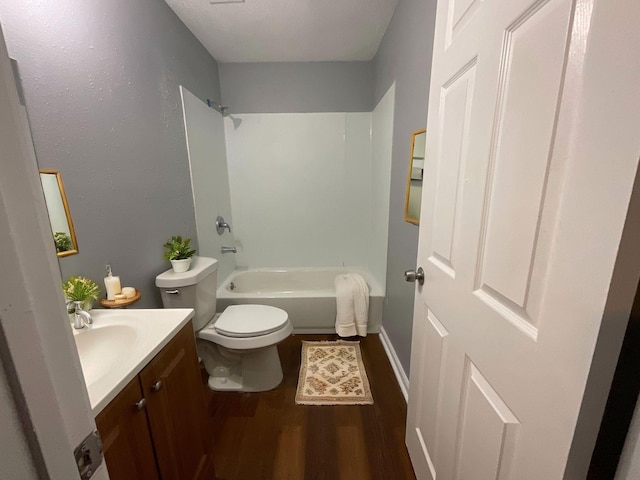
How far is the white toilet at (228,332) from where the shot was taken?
4.95ft

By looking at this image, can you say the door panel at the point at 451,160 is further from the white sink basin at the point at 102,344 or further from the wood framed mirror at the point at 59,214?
the wood framed mirror at the point at 59,214

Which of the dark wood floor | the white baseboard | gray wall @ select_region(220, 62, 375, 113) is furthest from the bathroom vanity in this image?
gray wall @ select_region(220, 62, 375, 113)

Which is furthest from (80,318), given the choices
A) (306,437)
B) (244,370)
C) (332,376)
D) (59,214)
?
(332,376)

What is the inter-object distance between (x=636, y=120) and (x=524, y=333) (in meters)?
0.38

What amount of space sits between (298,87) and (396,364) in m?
2.51

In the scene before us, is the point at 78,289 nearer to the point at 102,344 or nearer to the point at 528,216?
the point at 102,344

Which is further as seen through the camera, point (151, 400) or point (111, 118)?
point (111, 118)

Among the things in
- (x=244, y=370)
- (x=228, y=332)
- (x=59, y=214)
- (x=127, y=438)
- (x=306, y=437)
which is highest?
(x=59, y=214)

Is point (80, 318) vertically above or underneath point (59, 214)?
underneath

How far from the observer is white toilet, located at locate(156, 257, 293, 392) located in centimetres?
151

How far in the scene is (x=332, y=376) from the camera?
1829 millimetres

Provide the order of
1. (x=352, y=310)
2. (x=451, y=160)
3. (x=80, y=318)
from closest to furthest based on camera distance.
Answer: (x=451, y=160) < (x=80, y=318) < (x=352, y=310)

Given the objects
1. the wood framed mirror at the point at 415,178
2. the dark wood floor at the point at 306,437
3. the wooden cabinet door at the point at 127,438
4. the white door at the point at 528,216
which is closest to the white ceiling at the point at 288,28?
the wood framed mirror at the point at 415,178

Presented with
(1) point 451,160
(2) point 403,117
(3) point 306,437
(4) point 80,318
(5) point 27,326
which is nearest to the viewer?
(5) point 27,326
